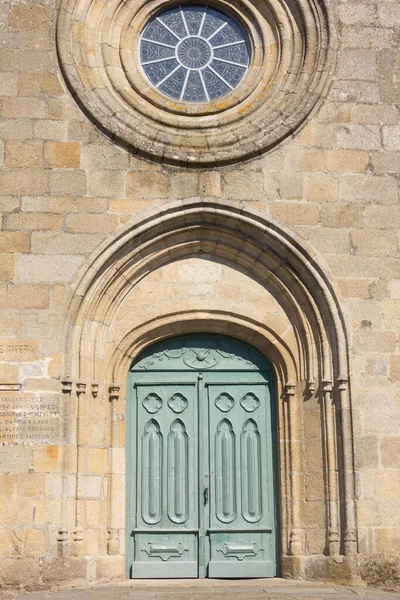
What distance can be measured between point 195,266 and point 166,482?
2.10 meters

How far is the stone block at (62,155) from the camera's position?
8906mm

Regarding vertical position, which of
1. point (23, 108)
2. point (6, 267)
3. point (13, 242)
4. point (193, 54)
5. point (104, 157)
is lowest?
point (6, 267)

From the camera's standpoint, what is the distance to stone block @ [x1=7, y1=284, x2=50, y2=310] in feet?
28.1

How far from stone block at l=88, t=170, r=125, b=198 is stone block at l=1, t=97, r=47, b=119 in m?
0.79

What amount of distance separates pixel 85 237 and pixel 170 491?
2.52 m

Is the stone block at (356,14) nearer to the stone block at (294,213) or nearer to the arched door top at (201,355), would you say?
the stone block at (294,213)

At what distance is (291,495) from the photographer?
8.66m

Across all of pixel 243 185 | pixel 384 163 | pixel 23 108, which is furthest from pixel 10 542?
pixel 384 163

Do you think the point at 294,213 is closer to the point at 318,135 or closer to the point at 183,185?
the point at 318,135

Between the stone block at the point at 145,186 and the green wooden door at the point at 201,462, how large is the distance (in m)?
1.45

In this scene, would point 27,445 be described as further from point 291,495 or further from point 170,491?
point 291,495

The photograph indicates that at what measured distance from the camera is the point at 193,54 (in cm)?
964

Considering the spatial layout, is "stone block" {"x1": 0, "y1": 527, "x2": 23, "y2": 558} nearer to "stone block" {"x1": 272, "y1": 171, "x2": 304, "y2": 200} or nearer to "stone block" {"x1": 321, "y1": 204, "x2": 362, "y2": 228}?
"stone block" {"x1": 272, "y1": 171, "x2": 304, "y2": 200}

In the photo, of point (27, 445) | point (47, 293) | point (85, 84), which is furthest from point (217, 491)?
point (85, 84)
